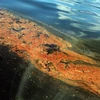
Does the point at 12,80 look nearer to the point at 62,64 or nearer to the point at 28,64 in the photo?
the point at 28,64

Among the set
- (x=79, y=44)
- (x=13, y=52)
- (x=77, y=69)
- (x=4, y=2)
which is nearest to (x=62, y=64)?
(x=77, y=69)

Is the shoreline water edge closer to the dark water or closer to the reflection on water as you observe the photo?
the reflection on water

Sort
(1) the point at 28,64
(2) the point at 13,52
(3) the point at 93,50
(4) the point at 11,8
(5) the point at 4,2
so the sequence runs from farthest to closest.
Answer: (5) the point at 4,2 < (4) the point at 11,8 < (3) the point at 93,50 < (2) the point at 13,52 < (1) the point at 28,64

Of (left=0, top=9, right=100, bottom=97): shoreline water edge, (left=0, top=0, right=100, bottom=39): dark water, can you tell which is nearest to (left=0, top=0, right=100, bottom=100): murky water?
(left=0, top=0, right=100, bottom=39): dark water

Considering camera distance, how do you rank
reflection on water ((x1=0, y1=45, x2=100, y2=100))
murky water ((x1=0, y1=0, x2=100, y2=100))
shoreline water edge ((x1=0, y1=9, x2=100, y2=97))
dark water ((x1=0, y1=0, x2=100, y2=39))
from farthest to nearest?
dark water ((x1=0, y1=0, x2=100, y2=39)) < shoreline water edge ((x1=0, y1=9, x2=100, y2=97)) < murky water ((x1=0, y1=0, x2=100, y2=100)) < reflection on water ((x1=0, y1=45, x2=100, y2=100))

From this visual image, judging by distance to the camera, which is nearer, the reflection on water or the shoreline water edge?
the reflection on water

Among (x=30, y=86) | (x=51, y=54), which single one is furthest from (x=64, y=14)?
(x=30, y=86)
